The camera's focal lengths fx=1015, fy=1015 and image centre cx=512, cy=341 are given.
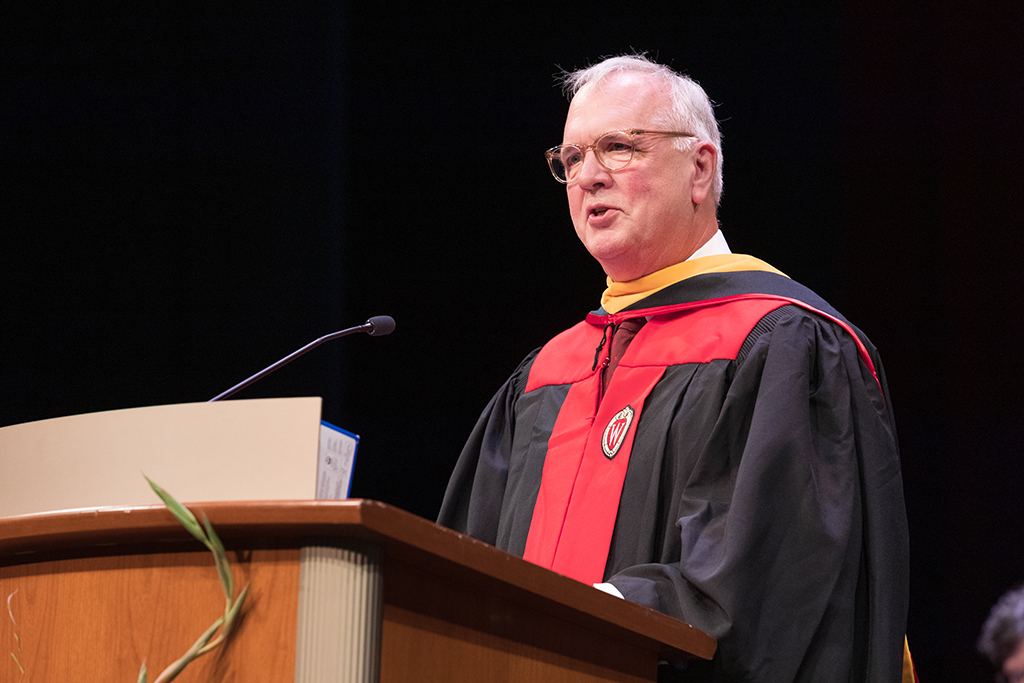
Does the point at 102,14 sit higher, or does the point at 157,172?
the point at 102,14

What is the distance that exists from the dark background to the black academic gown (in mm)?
1433

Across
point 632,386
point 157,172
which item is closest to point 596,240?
point 632,386

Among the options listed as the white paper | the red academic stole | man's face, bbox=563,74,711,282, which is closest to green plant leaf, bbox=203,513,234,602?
the white paper

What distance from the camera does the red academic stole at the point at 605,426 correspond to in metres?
1.94

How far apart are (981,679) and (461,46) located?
316 centimetres

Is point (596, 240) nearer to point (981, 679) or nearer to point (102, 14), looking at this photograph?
point (981, 679)

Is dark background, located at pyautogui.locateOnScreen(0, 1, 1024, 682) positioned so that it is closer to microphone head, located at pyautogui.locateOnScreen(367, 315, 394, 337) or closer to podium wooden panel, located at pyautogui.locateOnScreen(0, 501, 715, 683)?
microphone head, located at pyautogui.locateOnScreen(367, 315, 394, 337)

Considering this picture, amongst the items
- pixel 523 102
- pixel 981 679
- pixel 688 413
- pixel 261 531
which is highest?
pixel 523 102

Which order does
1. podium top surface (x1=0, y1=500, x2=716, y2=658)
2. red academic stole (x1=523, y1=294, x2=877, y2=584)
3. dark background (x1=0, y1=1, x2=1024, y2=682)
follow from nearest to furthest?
podium top surface (x1=0, y1=500, x2=716, y2=658) → red academic stole (x1=523, y1=294, x2=877, y2=584) → dark background (x1=0, y1=1, x2=1024, y2=682)

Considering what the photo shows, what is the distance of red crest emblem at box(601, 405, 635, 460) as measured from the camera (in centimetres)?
200

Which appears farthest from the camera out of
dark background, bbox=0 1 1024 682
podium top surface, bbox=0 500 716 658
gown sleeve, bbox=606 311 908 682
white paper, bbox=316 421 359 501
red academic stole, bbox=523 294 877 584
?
dark background, bbox=0 1 1024 682

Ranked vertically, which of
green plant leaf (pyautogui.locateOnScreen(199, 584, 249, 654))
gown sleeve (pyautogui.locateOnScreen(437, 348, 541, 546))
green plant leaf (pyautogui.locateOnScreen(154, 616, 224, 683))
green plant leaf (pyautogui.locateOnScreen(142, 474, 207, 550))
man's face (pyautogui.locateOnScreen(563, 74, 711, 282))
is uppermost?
man's face (pyautogui.locateOnScreen(563, 74, 711, 282))

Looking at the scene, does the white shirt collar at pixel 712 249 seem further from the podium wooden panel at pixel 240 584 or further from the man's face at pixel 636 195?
the podium wooden panel at pixel 240 584

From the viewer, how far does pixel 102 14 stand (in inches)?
155
